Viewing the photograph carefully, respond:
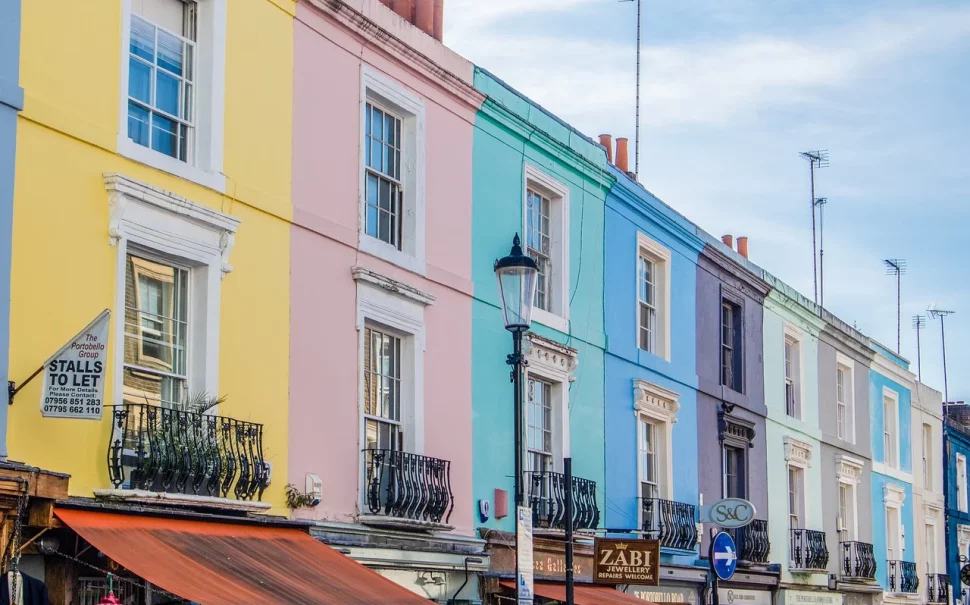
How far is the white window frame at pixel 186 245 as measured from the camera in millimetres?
12344

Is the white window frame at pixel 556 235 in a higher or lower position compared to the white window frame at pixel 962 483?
higher

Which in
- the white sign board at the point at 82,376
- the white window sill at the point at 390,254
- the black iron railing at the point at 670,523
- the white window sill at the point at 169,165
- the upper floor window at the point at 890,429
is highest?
the white window sill at the point at 169,165

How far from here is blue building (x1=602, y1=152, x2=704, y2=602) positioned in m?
20.9

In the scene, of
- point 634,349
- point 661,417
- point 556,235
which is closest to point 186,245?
point 556,235

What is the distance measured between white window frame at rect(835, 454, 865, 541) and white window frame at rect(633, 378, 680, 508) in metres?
8.13

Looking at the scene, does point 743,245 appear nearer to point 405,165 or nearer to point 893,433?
point 893,433

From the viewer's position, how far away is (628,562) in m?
17.2

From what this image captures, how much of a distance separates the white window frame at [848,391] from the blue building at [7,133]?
21625 mm

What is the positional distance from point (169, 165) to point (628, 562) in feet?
24.0

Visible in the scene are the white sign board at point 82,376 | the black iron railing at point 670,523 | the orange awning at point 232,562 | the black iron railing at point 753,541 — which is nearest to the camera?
the orange awning at point 232,562

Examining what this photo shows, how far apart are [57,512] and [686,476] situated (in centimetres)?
1325

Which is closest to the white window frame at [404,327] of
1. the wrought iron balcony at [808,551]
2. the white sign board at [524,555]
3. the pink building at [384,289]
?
the pink building at [384,289]

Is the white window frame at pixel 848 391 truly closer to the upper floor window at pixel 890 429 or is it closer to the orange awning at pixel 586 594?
the upper floor window at pixel 890 429

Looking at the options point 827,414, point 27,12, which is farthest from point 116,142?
point 827,414
